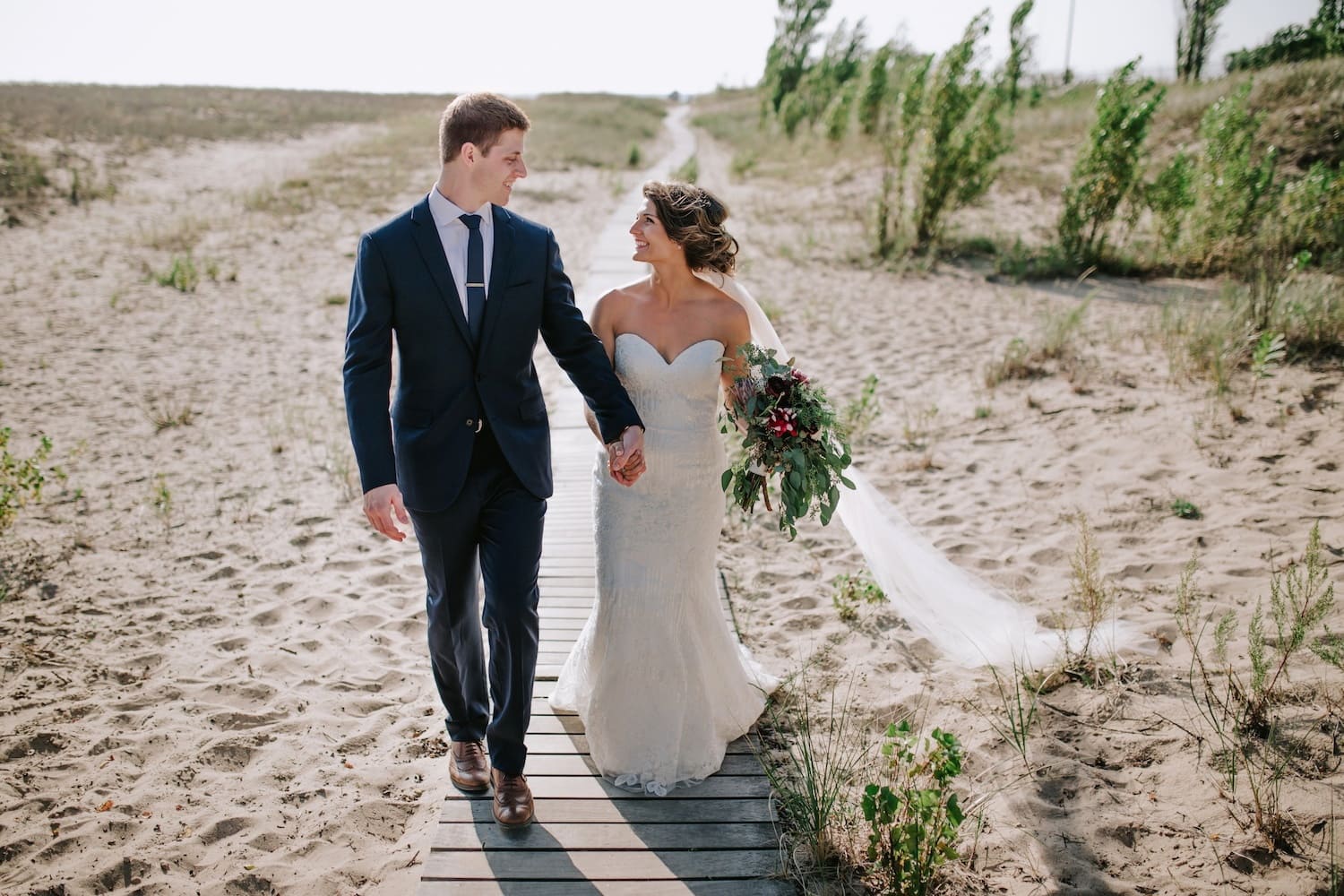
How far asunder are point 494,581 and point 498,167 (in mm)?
1374

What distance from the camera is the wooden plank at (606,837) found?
287 cm

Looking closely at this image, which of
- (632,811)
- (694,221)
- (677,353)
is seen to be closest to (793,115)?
(694,221)

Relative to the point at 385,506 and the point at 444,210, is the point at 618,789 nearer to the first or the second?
the point at 385,506

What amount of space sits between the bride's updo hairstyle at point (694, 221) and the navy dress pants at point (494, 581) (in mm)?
1137

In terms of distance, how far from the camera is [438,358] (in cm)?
271

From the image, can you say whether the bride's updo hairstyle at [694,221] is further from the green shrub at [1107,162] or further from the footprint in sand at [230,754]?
the green shrub at [1107,162]

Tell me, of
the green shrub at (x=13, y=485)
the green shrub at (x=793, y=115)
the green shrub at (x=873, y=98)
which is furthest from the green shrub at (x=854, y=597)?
the green shrub at (x=793, y=115)

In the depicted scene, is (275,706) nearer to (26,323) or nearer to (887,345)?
(887,345)

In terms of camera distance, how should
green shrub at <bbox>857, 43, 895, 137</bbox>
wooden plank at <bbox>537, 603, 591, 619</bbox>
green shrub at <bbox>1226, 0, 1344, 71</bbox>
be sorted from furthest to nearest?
green shrub at <bbox>857, 43, 895, 137</bbox>, green shrub at <bbox>1226, 0, 1344, 71</bbox>, wooden plank at <bbox>537, 603, 591, 619</bbox>

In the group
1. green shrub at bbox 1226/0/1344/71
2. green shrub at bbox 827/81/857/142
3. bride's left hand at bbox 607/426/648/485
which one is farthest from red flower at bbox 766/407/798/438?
green shrub at bbox 827/81/857/142

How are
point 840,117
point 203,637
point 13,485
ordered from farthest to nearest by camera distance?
point 840,117, point 13,485, point 203,637

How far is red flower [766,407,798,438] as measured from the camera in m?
2.99

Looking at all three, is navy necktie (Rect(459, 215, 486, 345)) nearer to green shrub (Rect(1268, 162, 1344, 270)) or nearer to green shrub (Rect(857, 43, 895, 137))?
green shrub (Rect(1268, 162, 1344, 270))

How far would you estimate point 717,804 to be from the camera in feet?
10.1
